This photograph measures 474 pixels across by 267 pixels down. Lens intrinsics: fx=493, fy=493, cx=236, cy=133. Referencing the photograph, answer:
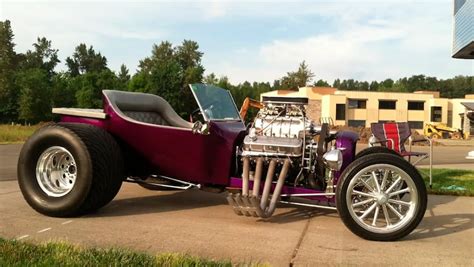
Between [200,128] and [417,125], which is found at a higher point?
[200,128]

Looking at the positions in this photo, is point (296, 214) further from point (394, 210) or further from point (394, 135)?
point (394, 135)

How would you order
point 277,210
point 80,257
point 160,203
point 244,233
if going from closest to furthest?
point 80,257 → point 244,233 → point 277,210 → point 160,203

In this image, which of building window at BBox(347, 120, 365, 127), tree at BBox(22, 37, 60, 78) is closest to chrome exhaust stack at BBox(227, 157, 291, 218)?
building window at BBox(347, 120, 365, 127)

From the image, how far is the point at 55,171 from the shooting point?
612 centimetres

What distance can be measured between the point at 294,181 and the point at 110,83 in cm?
7889

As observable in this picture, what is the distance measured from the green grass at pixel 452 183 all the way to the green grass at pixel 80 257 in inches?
209

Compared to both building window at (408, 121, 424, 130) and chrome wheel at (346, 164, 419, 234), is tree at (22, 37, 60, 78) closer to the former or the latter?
building window at (408, 121, 424, 130)

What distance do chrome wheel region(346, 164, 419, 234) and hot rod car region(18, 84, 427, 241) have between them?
0.4 inches

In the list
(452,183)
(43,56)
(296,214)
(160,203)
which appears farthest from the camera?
(43,56)

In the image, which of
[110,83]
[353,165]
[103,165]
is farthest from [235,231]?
[110,83]

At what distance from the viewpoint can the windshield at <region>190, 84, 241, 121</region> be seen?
→ 6.12 metres

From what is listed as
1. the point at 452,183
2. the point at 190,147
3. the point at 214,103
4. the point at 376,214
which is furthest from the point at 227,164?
the point at 452,183

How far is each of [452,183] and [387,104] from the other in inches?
2633

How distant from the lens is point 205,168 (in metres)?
5.95
